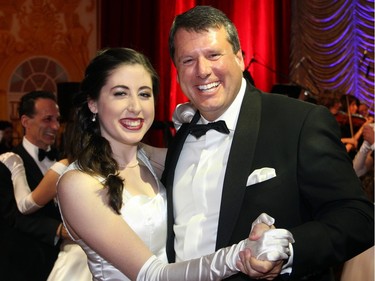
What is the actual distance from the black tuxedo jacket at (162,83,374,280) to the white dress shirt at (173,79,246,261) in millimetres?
103

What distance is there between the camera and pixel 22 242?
3.54m

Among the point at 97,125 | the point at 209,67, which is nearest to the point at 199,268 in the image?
the point at 209,67

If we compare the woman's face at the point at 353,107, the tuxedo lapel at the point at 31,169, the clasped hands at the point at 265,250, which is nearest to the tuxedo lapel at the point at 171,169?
the clasped hands at the point at 265,250

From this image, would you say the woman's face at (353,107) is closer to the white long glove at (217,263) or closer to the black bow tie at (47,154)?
the black bow tie at (47,154)

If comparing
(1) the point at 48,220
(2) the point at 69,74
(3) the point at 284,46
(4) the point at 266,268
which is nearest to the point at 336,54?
(3) the point at 284,46

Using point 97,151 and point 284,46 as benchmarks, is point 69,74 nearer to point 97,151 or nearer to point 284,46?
point 284,46

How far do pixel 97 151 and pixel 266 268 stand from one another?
3.47 feet

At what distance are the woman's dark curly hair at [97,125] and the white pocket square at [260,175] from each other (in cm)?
58

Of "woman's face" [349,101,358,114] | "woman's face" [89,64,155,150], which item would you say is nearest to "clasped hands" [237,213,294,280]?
"woman's face" [89,64,155,150]

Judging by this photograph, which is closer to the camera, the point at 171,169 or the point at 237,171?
the point at 237,171

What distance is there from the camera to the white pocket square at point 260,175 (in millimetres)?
1878

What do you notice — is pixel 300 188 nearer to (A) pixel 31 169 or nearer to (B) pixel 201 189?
(B) pixel 201 189

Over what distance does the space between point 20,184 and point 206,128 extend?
5.69 ft

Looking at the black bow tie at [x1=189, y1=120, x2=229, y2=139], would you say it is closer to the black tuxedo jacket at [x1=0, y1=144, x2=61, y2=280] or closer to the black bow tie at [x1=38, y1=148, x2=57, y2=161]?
the black tuxedo jacket at [x1=0, y1=144, x2=61, y2=280]
